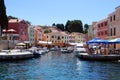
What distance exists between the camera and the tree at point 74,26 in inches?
6924

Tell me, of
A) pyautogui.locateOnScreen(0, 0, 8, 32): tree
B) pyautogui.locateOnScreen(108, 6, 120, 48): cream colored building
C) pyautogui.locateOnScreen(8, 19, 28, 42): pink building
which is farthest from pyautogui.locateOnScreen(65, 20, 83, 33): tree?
pyautogui.locateOnScreen(0, 0, 8, 32): tree

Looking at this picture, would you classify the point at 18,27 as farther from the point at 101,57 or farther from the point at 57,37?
the point at 57,37

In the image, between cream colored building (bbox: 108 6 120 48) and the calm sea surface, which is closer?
the calm sea surface

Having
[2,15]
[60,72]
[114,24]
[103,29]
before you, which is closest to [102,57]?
[60,72]

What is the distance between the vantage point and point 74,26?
7111 inches

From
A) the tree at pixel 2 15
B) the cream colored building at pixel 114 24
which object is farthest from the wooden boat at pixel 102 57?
the tree at pixel 2 15

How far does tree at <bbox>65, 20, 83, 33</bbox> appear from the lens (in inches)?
6924

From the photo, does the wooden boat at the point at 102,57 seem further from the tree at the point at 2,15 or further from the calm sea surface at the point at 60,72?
the tree at the point at 2,15

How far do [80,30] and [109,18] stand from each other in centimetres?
10631

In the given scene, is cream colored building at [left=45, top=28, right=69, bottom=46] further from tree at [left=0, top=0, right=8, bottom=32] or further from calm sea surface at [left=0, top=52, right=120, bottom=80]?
calm sea surface at [left=0, top=52, right=120, bottom=80]

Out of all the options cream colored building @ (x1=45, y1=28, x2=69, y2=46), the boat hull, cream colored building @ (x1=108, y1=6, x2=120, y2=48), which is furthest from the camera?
cream colored building @ (x1=45, y1=28, x2=69, y2=46)

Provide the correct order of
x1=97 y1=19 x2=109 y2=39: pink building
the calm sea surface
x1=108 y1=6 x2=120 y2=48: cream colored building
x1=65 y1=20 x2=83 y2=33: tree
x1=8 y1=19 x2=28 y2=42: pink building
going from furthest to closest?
x1=65 y1=20 x2=83 y2=33: tree
x1=8 y1=19 x2=28 y2=42: pink building
x1=97 y1=19 x2=109 y2=39: pink building
x1=108 y1=6 x2=120 y2=48: cream colored building
the calm sea surface

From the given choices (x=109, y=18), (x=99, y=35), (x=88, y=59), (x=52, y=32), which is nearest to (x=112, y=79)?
(x=88, y=59)

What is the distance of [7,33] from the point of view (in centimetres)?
10188
